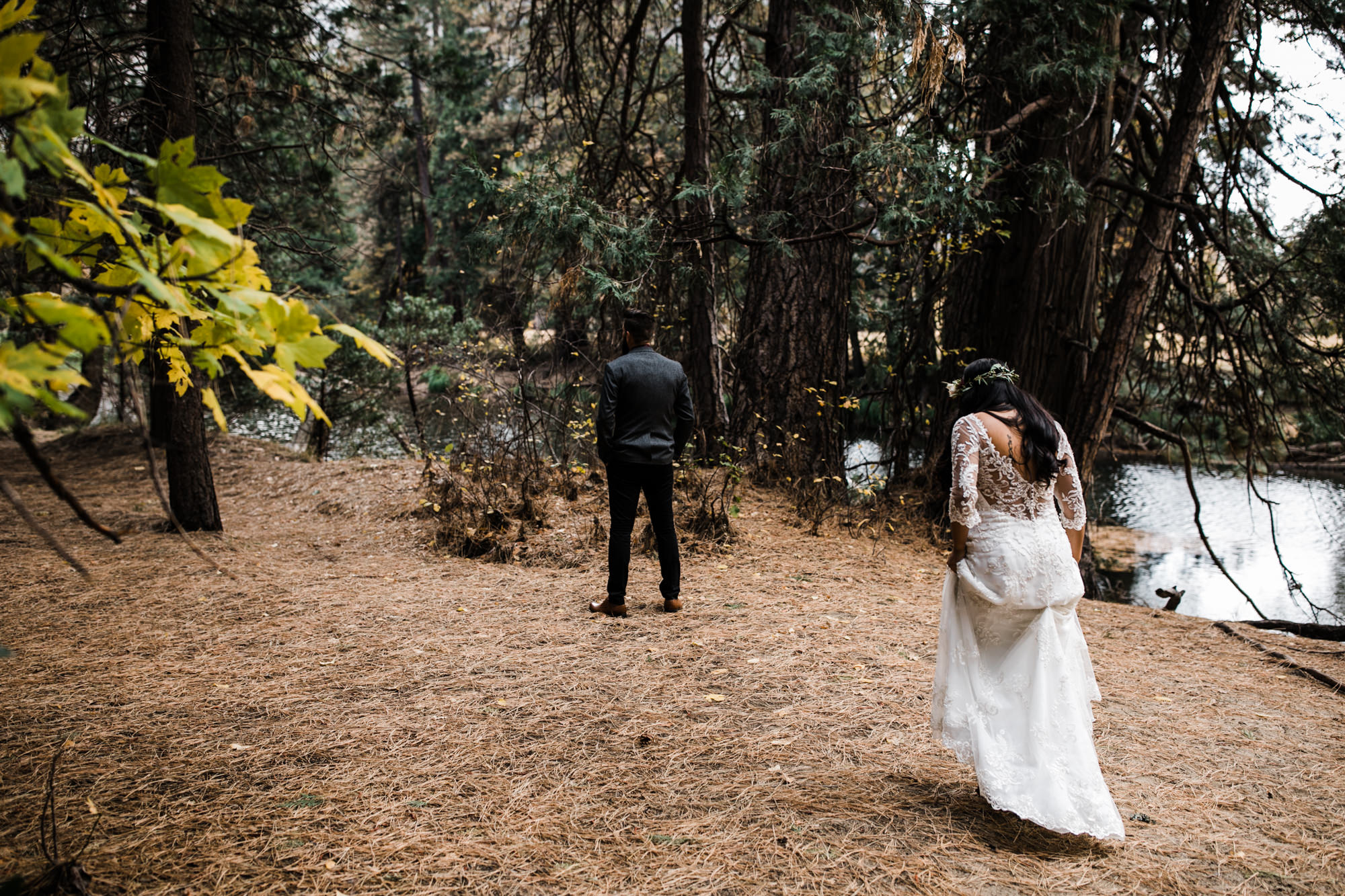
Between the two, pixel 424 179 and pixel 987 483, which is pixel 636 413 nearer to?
pixel 987 483

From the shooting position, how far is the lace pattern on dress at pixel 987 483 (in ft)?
9.73

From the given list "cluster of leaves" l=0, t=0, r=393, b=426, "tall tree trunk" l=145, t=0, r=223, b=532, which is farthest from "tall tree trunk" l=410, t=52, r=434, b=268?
"cluster of leaves" l=0, t=0, r=393, b=426

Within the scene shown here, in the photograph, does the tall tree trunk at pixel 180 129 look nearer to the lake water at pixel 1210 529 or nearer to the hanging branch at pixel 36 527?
the hanging branch at pixel 36 527

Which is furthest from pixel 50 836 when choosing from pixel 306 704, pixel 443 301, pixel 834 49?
pixel 443 301

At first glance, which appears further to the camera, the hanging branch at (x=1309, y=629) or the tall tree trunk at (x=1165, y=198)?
the tall tree trunk at (x=1165, y=198)

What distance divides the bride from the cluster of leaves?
2.33 m

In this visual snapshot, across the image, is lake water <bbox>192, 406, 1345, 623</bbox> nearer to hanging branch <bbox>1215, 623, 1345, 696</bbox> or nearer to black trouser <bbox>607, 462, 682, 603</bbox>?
hanging branch <bbox>1215, 623, 1345, 696</bbox>

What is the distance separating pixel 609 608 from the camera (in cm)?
511

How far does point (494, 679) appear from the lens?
404 centimetres

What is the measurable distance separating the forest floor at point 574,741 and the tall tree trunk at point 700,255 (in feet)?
9.13

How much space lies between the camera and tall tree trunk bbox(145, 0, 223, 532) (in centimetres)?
639

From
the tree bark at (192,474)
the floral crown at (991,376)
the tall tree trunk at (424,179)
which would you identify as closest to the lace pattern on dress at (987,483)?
the floral crown at (991,376)

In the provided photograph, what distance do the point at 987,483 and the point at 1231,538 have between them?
12.3 metres

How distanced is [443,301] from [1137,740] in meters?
24.2
